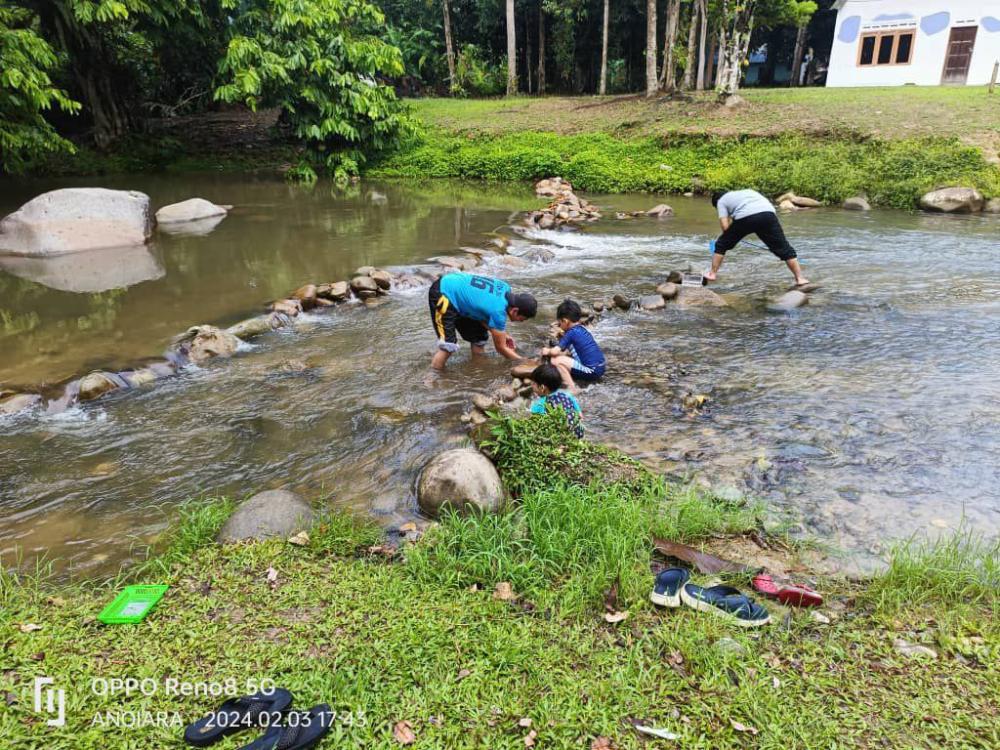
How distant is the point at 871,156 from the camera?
14.6 meters

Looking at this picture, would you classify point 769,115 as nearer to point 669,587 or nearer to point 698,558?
point 698,558

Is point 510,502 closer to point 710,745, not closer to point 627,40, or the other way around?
point 710,745

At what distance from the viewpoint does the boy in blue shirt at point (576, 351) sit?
18.4 ft

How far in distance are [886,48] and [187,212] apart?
2555cm

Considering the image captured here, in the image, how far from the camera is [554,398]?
4.59m

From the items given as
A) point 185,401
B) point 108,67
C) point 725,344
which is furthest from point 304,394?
point 108,67

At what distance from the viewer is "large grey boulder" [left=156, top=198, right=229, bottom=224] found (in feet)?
40.9

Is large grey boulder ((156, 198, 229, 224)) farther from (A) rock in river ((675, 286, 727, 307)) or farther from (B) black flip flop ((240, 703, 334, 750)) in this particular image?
(B) black flip flop ((240, 703, 334, 750))

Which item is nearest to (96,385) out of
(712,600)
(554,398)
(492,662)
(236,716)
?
(554,398)

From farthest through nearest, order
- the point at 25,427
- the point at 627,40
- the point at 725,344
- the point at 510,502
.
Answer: the point at 627,40 → the point at 725,344 → the point at 25,427 → the point at 510,502

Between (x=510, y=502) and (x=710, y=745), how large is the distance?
1.78 m

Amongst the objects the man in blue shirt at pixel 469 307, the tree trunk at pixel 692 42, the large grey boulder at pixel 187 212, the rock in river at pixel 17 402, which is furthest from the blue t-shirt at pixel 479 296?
the tree trunk at pixel 692 42

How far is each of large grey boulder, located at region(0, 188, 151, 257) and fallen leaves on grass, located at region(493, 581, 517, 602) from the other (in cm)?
1044

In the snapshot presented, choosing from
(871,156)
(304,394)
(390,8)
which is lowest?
(304,394)
